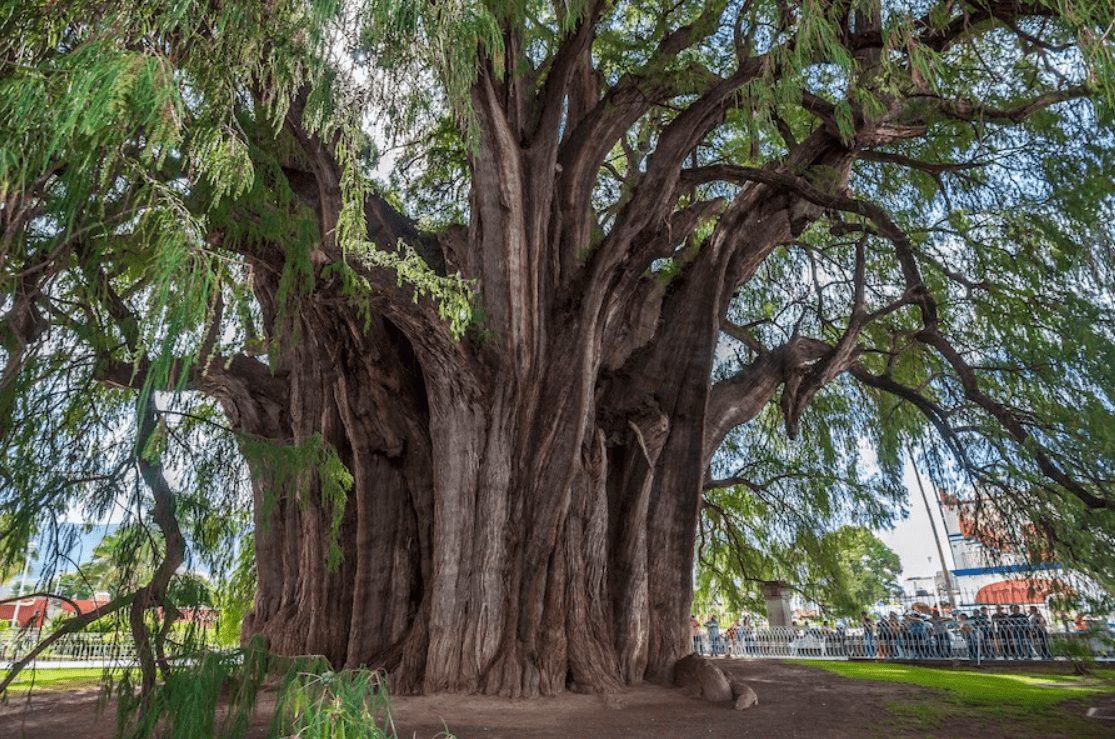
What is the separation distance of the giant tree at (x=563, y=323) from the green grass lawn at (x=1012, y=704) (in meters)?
1.11

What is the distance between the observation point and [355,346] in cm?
543

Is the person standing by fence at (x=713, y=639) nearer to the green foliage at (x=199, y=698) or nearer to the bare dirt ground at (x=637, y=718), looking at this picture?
the bare dirt ground at (x=637, y=718)

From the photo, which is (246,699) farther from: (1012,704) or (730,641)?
(730,641)

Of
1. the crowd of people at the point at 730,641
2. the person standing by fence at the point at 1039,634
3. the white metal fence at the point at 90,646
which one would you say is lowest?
the crowd of people at the point at 730,641

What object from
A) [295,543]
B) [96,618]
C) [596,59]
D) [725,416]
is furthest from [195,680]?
[596,59]

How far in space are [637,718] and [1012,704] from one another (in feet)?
9.24

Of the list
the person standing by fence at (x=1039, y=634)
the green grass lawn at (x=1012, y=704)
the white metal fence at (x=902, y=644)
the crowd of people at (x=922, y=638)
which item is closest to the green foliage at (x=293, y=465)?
the green grass lawn at (x=1012, y=704)

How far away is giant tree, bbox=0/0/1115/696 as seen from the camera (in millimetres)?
3195

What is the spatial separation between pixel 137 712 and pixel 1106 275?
607 centimetres

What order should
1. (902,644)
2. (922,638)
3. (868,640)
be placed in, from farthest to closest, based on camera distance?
(868,640) → (902,644) → (922,638)

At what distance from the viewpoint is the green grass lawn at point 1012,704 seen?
4.24 meters

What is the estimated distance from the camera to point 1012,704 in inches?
198

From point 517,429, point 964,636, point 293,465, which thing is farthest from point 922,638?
point 293,465

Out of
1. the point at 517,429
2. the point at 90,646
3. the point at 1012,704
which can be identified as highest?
the point at 517,429
